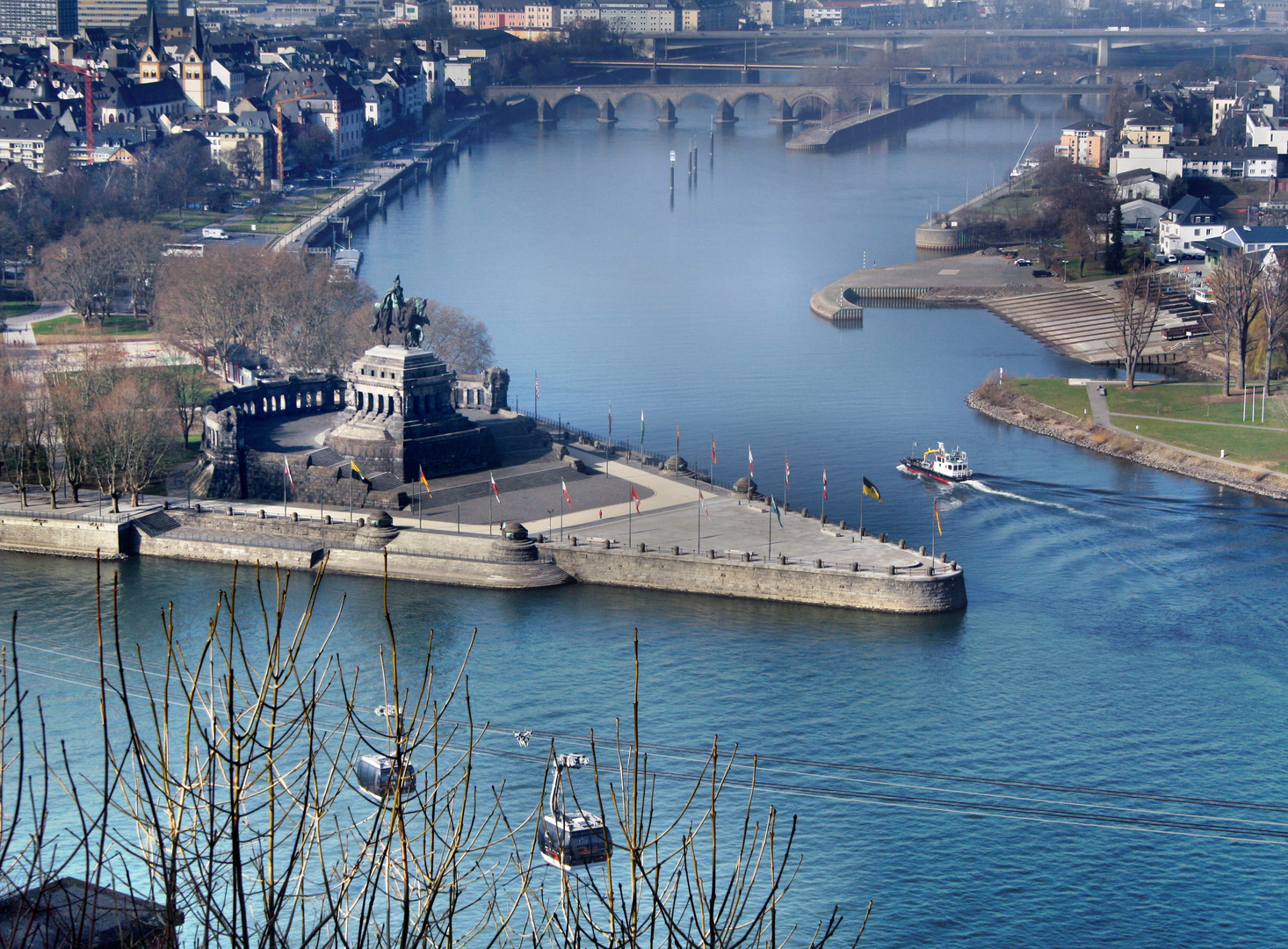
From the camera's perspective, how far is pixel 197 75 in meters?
158

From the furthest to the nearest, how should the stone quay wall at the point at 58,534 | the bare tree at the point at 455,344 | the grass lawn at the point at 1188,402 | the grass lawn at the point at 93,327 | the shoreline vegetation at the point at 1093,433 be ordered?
1. the grass lawn at the point at 93,327
2. the bare tree at the point at 455,344
3. the grass lawn at the point at 1188,402
4. the shoreline vegetation at the point at 1093,433
5. the stone quay wall at the point at 58,534

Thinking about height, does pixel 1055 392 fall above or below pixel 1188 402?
above

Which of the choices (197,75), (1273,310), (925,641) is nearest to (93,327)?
(925,641)

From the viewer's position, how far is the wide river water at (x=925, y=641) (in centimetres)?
3603

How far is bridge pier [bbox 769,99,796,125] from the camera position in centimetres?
19125

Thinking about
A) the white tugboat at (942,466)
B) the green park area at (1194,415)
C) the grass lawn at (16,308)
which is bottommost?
the white tugboat at (942,466)

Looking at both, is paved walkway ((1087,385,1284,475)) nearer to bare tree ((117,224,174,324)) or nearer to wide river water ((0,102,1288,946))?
wide river water ((0,102,1288,946))

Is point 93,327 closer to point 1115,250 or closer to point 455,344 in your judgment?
point 455,344

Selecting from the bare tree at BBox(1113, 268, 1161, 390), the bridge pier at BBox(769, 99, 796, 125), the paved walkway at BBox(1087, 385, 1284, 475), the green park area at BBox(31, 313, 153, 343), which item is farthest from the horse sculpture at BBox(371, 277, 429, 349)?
the bridge pier at BBox(769, 99, 796, 125)

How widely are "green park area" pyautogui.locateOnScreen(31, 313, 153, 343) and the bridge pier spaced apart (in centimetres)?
11225

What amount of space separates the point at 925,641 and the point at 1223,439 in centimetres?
2432

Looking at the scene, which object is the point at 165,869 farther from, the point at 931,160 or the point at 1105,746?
the point at 931,160

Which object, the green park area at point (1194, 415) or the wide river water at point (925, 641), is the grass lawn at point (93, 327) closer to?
the wide river water at point (925, 641)

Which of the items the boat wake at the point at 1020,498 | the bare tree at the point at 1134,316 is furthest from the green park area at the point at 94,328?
the bare tree at the point at 1134,316
